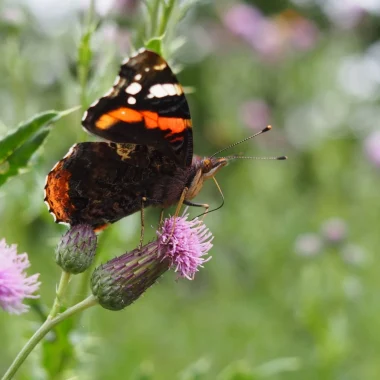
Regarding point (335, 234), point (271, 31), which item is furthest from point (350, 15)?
point (335, 234)

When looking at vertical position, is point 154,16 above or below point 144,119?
above

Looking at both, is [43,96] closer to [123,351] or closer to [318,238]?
[123,351]

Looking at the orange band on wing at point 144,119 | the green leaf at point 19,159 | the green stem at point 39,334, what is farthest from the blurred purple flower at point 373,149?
the green stem at point 39,334

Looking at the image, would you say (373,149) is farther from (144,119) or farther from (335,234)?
(144,119)

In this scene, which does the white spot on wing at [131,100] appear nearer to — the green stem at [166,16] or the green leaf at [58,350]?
the green stem at [166,16]

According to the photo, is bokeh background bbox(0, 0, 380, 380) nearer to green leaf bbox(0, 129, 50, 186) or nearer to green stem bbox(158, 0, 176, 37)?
green stem bbox(158, 0, 176, 37)

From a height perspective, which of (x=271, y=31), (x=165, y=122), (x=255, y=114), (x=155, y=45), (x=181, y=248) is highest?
(x=155, y=45)
